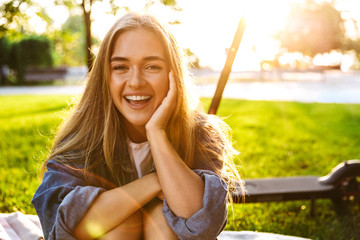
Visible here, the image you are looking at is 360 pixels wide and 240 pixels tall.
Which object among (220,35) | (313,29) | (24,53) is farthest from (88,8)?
(313,29)

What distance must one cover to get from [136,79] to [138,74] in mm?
36

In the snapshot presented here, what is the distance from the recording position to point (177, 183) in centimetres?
177

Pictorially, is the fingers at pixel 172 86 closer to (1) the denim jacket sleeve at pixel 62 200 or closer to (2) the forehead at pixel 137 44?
(2) the forehead at pixel 137 44

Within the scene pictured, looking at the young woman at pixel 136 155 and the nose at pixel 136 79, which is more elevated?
the nose at pixel 136 79

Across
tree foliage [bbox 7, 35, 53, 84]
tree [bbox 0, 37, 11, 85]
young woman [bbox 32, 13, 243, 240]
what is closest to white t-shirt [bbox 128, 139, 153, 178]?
young woman [bbox 32, 13, 243, 240]

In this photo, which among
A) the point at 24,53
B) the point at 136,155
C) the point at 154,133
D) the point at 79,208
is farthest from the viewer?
the point at 24,53

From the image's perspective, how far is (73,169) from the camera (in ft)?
6.22

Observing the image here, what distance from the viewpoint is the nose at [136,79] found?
1895mm

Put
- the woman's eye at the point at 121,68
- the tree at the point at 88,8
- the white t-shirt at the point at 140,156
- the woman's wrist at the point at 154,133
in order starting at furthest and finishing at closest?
the tree at the point at 88,8, the white t-shirt at the point at 140,156, the woman's eye at the point at 121,68, the woman's wrist at the point at 154,133

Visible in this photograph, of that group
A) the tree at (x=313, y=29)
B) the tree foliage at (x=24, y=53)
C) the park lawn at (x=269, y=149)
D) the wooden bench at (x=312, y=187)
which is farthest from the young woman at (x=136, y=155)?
the tree at (x=313, y=29)

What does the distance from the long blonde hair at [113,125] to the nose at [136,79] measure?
156 mm

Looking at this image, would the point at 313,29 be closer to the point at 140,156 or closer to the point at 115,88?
the point at 140,156

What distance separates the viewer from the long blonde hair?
199 cm

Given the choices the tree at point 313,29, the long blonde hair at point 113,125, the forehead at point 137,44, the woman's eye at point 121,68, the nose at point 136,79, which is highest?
the forehead at point 137,44
